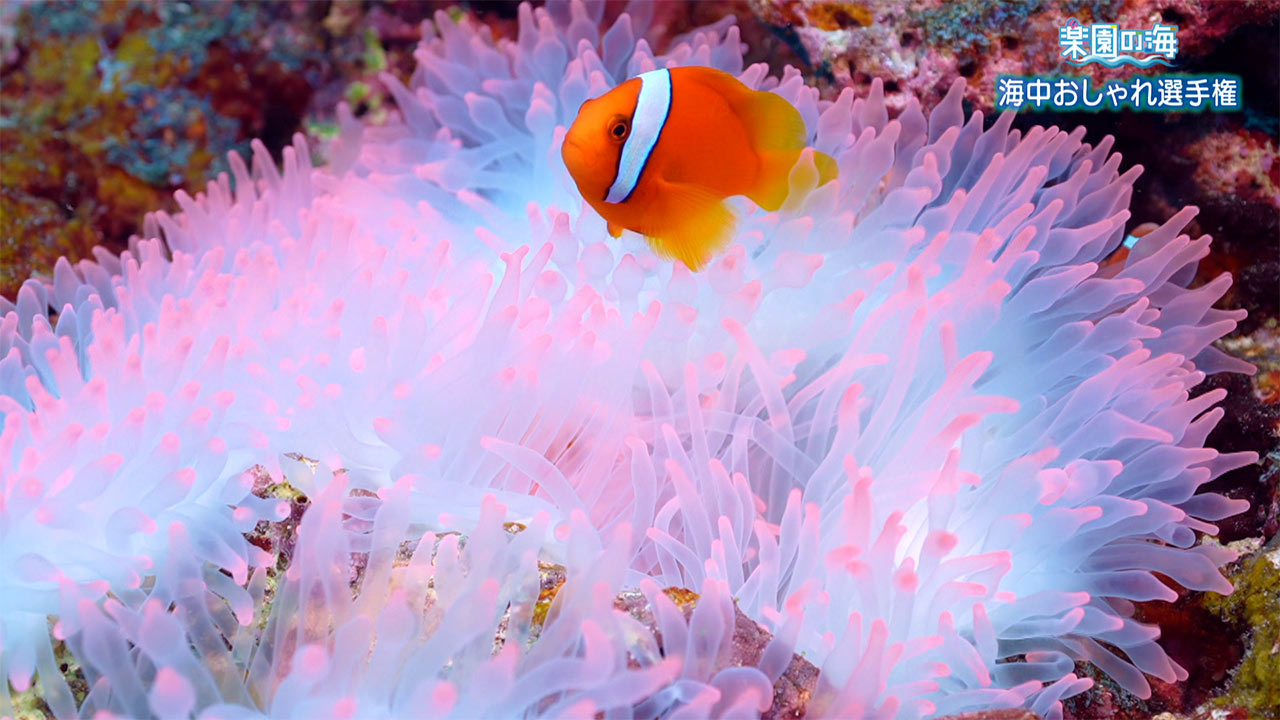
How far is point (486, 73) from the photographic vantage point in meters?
2.29

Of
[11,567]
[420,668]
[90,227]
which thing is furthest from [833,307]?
[90,227]

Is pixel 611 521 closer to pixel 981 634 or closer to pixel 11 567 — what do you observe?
pixel 981 634

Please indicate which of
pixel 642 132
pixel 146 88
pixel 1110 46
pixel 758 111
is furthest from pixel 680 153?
pixel 146 88

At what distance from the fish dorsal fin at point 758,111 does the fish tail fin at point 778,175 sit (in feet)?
0.06

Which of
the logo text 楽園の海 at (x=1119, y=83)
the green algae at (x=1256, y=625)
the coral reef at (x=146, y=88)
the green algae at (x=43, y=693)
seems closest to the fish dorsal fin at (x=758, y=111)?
the logo text 楽園の海 at (x=1119, y=83)

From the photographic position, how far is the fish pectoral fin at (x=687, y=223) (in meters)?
1.52

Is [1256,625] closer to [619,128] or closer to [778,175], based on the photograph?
[778,175]

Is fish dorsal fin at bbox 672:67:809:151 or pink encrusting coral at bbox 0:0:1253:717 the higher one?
fish dorsal fin at bbox 672:67:809:151

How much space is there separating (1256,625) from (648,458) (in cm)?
103

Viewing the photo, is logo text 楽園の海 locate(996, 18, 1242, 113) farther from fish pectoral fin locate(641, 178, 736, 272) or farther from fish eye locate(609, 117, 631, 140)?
fish eye locate(609, 117, 631, 140)

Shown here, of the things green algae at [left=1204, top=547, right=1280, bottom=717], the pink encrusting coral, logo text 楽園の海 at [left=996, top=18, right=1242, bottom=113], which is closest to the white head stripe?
the pink encrusting coral

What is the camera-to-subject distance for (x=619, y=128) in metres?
1.46

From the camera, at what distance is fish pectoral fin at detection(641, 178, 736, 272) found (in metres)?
1.52

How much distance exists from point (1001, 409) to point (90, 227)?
2.56 metres
